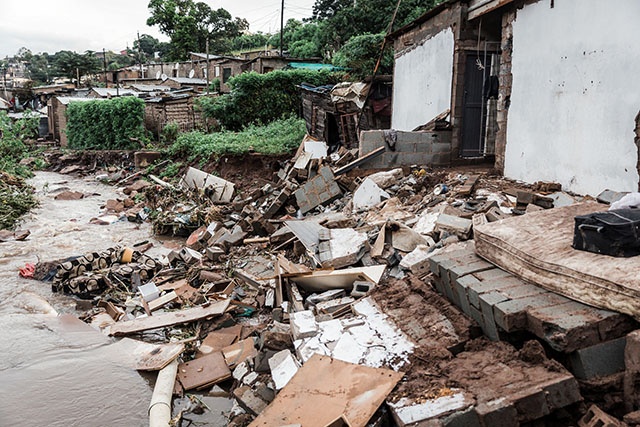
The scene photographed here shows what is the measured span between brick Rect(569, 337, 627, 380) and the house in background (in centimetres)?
406

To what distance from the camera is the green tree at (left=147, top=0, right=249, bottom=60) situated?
132 ft

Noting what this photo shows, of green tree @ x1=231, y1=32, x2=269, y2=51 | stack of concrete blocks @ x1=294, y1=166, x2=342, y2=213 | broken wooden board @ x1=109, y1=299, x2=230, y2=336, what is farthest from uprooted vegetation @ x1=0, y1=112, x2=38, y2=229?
green tree @ x1=231, y1=32, x2=269, y2=51

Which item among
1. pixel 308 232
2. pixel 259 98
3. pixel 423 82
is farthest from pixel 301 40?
pixel 308 232

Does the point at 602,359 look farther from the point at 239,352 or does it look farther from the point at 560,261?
the point at 239,352

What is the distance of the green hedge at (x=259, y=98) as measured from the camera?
21.3m

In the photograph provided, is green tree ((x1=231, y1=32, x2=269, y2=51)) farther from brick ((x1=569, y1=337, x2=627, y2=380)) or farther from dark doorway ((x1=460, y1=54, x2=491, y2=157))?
brick ((x1=569, y1=337, x2=627, y2=380))

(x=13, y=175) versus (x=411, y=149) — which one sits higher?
(x=411, y=149)

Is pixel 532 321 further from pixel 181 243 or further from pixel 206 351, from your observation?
pixel 181 243

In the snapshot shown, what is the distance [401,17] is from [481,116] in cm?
1383

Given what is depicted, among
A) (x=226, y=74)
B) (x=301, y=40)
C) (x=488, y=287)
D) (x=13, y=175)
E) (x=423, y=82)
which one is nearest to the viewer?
(x=488, y=287)

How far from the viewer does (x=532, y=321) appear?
297 centimetres

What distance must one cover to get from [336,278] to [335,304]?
29.2 inches

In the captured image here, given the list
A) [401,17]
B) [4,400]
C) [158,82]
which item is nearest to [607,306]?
[4,400]

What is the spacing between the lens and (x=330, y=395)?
3.09 metres
